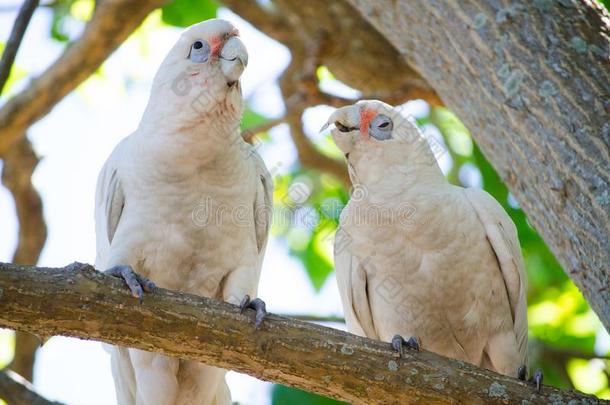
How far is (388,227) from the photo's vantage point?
4504mm

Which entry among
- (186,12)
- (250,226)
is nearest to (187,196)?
(250,226)

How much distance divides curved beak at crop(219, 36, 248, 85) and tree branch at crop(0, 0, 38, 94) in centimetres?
91

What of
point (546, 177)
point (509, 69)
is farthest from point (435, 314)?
point (509, 69)

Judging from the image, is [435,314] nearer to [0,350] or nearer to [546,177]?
[546,177]

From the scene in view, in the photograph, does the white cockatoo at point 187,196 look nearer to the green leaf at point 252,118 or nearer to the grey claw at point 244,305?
the grey claw at point 244,305

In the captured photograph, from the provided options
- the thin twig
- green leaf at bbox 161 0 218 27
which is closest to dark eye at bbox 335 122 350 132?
the thin twig

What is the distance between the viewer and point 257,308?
3.52m

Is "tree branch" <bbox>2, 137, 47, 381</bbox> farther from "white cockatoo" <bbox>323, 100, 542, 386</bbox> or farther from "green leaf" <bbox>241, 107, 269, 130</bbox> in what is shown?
"white cockatoo" <bbox>323, 100, 542, 386</bbox>

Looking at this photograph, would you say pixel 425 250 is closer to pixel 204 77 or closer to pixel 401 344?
pixel 401 344

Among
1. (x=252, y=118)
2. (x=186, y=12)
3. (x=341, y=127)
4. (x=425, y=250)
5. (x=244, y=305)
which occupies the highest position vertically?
(x=341, y=127)

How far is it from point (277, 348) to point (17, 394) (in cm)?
161

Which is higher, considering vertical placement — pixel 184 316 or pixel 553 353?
pixel 184 316

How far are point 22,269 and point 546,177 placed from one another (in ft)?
7.60

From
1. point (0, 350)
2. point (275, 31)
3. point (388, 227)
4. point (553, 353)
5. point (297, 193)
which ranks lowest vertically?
point (0, 350)
